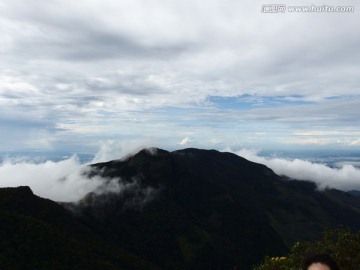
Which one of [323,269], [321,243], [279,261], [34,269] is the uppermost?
[323,269]

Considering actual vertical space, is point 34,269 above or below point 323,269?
below

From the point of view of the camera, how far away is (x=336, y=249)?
55.3m

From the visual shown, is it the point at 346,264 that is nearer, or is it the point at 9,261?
the point at 346,264

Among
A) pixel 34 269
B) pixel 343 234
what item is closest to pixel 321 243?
pixel 343 234

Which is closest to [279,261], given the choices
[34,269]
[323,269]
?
[323,269]

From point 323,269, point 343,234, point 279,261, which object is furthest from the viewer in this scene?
point 279,261

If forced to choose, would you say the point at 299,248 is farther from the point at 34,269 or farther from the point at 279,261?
the point at 34,269

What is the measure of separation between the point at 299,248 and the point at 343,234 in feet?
23.0

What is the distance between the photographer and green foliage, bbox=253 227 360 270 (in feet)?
172

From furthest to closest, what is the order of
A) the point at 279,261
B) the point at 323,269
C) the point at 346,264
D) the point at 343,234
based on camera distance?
the point at 279,261 < the point at 343,234 < the point at 346,264 < the point at 323,269

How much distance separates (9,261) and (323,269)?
215 meters

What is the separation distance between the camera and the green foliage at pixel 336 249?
5231 cm

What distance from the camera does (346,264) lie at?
169ft

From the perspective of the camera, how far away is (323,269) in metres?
10.6
